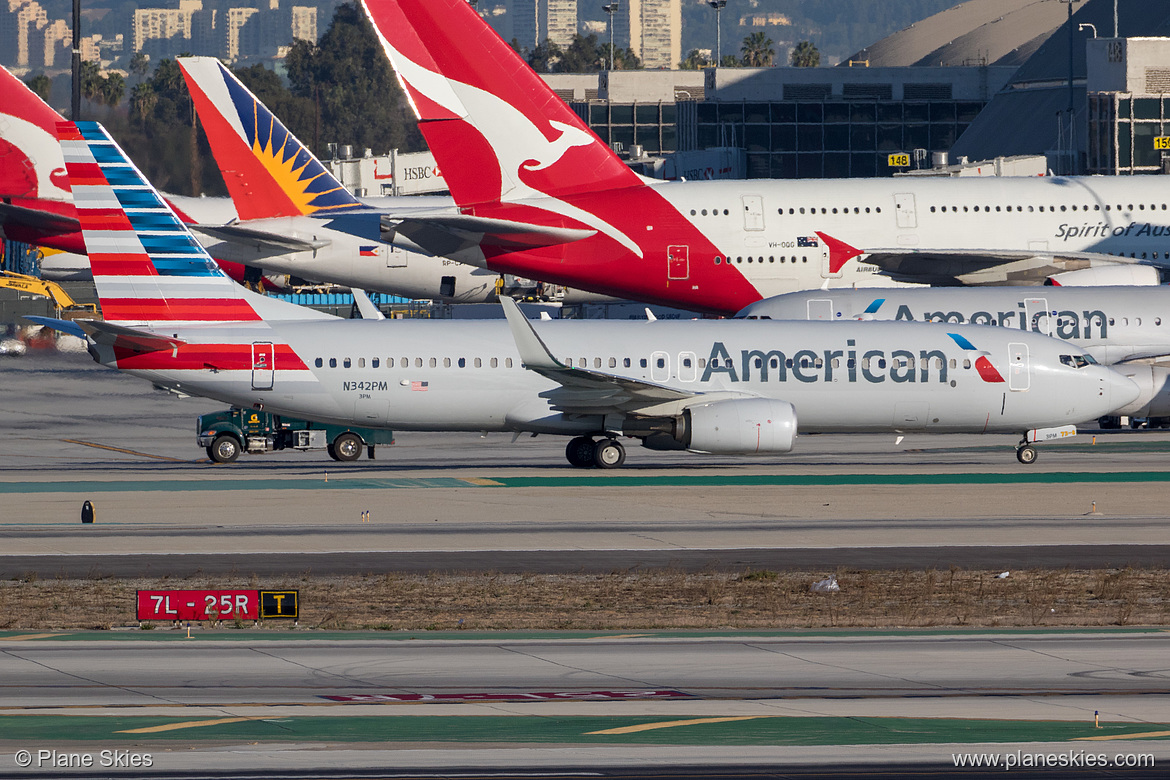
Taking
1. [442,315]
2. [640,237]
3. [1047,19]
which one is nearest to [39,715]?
[640,237]

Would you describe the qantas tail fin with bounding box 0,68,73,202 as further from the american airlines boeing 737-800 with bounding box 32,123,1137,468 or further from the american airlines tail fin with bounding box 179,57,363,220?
the american airlines boeing 737-800 with bounding box 32,123,1137,468

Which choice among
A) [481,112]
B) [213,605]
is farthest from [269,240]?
[213,605]

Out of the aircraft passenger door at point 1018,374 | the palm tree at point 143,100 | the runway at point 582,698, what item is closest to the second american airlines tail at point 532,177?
the aircraft passenger door at point 1018,374

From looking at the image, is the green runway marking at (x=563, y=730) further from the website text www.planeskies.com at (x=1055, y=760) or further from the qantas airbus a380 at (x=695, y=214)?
the qantas airbus a380 at (x=695, y=214)

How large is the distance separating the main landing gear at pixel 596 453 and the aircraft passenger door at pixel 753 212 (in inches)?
656

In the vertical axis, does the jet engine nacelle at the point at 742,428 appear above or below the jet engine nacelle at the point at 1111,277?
below

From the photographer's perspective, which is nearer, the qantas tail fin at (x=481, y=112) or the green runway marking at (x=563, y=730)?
the green runway marking at (x=563, y=730)

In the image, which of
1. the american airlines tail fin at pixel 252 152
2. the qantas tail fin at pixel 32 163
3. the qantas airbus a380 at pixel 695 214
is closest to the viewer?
the qantas airbus a380 at pixel 695 214

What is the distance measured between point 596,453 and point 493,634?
60.6 ft

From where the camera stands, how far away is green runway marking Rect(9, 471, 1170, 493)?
121ft

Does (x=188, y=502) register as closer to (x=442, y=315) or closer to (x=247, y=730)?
(x=247, y=730)

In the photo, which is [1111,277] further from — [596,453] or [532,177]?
[596,453]

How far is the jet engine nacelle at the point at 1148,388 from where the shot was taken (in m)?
44.4

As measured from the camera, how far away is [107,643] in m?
21.1
